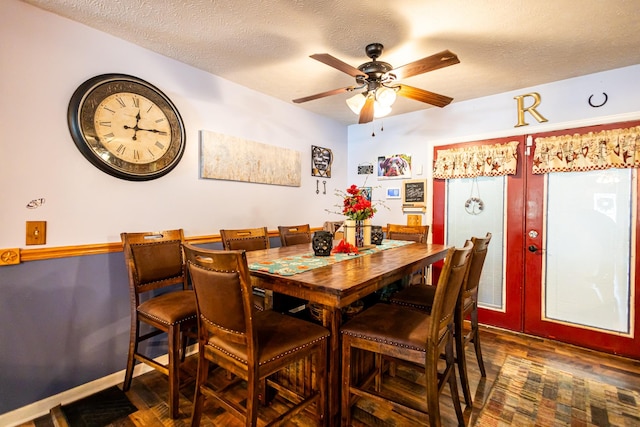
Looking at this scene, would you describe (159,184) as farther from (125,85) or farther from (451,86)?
(451,86)

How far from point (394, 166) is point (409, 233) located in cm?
109

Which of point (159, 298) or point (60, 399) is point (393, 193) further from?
→ point (60, 399)

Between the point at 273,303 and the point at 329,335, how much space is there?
587 millimetres

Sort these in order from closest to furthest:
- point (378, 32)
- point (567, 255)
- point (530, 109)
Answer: point (378, 32) → point (567, 255) → point (530, 109)

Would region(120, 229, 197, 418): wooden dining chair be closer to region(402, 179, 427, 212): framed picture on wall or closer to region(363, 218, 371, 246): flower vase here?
region(363, 218, 371, 246): flower vase

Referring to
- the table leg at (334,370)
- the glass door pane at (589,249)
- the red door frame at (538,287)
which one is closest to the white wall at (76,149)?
the table leg at (334,370)

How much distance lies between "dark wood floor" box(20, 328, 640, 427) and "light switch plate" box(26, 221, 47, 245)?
1081 mm

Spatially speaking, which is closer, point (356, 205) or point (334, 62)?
point (334, 62)

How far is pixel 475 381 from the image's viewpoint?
86.9 inches

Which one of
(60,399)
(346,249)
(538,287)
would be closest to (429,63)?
(346,249)

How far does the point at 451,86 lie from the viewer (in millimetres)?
2959

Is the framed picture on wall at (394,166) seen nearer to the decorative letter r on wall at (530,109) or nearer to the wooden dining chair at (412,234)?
the wooden dining chair at (412,234)

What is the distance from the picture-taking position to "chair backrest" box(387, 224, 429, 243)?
3131 millimetres

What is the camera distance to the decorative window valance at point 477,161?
309 centimetres
